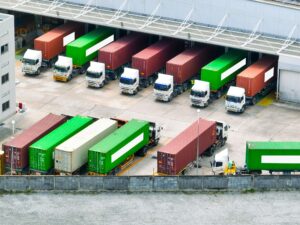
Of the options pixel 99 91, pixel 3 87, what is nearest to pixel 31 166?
pixel 3 87

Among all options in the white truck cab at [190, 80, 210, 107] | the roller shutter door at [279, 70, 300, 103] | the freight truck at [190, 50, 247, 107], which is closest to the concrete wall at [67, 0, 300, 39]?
the freight truck at [190, 50, 247, 107]

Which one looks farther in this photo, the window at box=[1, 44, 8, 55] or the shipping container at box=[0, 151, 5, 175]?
the window at box=[1, 44, 8, 55]

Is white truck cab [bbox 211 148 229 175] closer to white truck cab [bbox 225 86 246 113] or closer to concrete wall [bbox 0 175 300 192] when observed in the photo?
concrete wall [bbox 0 175 300 192]

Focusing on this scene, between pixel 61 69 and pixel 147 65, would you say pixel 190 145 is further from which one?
pixel 61 69

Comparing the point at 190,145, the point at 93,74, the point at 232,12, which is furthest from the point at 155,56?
the point at 190,145

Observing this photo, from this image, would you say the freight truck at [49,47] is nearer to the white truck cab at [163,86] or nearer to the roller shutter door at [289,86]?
the white truck cab at [163,86]

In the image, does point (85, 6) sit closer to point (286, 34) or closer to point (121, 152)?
point (286, 34)
